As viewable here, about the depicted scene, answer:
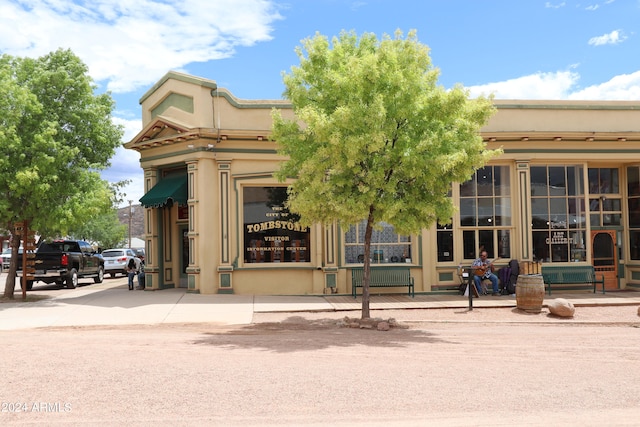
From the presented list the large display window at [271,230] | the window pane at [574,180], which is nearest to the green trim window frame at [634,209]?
the window pane at [574,180]

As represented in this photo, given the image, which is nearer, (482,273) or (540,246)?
(482,273)

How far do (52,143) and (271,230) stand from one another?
6378 millimetres

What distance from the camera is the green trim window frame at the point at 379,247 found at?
57.4 feet

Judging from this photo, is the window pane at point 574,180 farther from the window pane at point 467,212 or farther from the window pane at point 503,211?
the window pane at point 467,212

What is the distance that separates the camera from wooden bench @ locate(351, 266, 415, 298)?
675 inches

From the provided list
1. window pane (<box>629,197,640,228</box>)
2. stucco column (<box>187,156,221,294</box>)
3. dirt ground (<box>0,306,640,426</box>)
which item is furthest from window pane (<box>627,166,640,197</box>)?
stucco column (<box>187,156,221,294</box>)

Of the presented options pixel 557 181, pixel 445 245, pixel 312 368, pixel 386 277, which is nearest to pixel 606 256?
pixel 557 181

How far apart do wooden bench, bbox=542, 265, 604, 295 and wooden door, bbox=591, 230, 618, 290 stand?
105cm

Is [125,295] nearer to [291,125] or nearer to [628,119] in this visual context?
[291,125]

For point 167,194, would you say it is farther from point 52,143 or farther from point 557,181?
point 557,181

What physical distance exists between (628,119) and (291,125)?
12.0 m

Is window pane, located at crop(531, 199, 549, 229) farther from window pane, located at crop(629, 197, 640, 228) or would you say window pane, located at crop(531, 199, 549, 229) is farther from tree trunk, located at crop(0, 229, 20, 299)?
tree trunk, located at crop(0, 229, 20, 299)

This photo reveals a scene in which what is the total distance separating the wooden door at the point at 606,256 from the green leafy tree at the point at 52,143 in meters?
15.2

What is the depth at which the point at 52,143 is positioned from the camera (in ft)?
50.3
